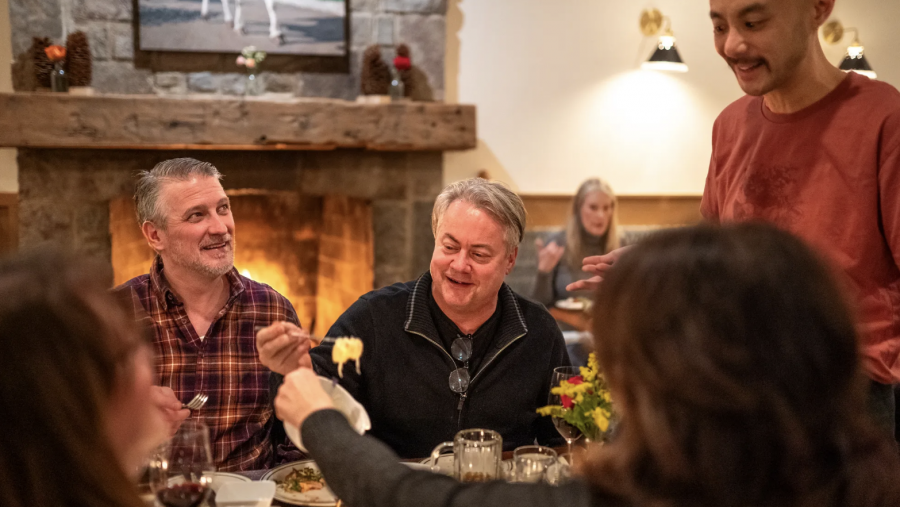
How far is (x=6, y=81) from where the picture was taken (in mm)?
3201

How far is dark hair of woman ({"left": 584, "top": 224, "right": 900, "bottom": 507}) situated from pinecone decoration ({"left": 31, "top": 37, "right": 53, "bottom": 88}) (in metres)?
3.02

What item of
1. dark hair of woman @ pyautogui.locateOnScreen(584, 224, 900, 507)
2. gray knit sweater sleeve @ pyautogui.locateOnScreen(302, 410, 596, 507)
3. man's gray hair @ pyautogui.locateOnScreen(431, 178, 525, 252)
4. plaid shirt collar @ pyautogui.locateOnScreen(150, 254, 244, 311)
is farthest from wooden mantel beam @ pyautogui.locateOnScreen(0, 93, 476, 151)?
dark hair of woman @ pyautogui.locateOnScreen(584, 224, 900, 507)

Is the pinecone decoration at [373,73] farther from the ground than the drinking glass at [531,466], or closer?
farther from the ground

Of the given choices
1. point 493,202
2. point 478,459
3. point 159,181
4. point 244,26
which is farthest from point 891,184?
point 244,26

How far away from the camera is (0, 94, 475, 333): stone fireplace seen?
3.18 meters

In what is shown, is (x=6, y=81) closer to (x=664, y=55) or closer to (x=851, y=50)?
(x=664, y=55)

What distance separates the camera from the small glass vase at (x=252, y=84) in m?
3.40

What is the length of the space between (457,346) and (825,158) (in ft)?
2.93

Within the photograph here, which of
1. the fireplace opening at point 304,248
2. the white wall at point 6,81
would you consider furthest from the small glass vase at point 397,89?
the white wall at point 6,81

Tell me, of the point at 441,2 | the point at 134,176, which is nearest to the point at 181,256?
the point at 134,176

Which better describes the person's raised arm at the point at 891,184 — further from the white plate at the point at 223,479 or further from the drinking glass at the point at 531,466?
the white plate at the point at 223,479

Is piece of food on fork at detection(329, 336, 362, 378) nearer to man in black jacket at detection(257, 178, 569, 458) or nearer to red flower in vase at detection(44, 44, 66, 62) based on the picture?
man in black jacket at detection(257, 178, 569, 458)

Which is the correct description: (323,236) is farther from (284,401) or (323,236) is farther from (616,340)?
(616,340)

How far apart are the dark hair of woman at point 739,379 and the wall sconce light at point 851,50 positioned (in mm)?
3630
